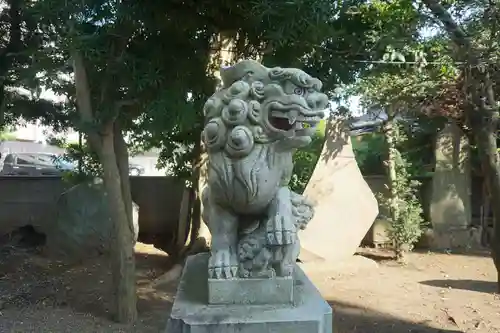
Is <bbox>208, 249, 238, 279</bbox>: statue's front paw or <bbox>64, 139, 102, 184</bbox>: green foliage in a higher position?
<bbox>64, 139, 102, 184</bbox>: green foliage

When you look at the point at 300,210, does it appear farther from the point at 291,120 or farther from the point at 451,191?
the point at 451,191

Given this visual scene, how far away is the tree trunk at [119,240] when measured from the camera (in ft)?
14.5

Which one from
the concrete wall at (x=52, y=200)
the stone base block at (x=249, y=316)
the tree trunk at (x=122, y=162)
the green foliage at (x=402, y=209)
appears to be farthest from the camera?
the concrete wall at (x=52, y=200)

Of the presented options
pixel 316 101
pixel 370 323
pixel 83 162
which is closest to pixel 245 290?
pixel 316 101

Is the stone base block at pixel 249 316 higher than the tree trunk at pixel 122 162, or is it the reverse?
the tree trunk at pixel 122 162

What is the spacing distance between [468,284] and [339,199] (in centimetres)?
166

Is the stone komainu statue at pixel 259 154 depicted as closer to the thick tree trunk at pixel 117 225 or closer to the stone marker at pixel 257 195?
the stone marker at pixel 257 195

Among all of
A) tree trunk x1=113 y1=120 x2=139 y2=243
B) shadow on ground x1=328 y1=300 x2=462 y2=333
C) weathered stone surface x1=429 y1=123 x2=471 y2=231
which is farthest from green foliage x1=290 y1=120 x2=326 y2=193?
tree trunk x1=113 y1=120 x2=139 y2=243

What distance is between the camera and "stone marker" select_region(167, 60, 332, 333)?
2.12 metres

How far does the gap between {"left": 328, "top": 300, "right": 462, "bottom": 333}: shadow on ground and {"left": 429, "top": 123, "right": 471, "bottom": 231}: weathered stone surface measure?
293cm

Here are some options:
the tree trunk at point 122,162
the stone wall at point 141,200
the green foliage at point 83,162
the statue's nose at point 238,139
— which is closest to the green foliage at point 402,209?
the stone wall at point 141,200

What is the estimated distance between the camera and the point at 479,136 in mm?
4035

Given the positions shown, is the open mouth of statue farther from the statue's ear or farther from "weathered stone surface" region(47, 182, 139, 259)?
"weathered stone surface" region(47, 182, 139, 259)

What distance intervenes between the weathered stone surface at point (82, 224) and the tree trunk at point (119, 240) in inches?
81.0
